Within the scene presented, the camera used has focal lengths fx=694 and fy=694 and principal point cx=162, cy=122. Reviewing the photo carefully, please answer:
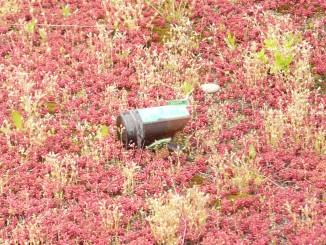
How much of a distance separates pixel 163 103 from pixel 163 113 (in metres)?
0.90

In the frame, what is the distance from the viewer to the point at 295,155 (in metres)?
9.83

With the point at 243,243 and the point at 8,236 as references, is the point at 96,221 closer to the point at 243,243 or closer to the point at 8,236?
the point at 8,236

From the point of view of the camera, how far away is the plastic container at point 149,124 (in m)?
10.0

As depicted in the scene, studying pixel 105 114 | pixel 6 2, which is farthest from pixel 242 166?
pixel 6 2

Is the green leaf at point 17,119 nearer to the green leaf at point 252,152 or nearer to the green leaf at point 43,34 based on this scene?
the green leaf at point 43,34

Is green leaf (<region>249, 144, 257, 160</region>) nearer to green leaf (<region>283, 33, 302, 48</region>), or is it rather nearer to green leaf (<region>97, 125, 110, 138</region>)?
green leaf (<region>97, 125, 110, 138</region>)

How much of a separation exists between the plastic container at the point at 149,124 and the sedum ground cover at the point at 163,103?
0.68 feet


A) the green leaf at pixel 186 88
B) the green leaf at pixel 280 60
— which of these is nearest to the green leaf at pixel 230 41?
the green leaf at pixel 280 60

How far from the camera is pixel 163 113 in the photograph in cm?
1011

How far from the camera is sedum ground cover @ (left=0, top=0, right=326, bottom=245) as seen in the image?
8.63m

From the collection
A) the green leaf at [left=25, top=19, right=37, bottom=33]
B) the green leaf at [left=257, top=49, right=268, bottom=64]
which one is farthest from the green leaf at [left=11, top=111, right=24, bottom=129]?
the green leaf at [left=257, top=49, right=268, bottom=64]

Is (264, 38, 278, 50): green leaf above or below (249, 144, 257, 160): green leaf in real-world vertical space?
above

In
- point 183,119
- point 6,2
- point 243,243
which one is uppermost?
point 6,2

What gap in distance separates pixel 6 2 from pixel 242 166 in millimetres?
6716
